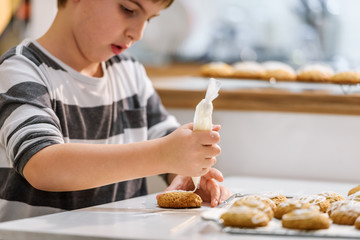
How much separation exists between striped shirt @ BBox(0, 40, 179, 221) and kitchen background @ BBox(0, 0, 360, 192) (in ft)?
0.95

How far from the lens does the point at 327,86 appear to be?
1.82 meters

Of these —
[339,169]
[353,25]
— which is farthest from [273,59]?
[339,169]

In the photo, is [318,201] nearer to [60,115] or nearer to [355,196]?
[355,196]

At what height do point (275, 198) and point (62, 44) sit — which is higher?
point (62, 44)

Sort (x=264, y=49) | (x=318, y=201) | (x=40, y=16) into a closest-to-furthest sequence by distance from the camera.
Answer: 1. (x=318, y=201)
2. (x=40, y=16)
3. (x=264, y=49)

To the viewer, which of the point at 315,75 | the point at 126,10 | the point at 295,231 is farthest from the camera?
the point at 315,75

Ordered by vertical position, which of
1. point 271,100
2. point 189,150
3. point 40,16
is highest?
point 40,16

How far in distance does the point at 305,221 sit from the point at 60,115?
65 cm

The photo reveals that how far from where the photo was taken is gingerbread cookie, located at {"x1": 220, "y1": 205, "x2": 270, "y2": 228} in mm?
861

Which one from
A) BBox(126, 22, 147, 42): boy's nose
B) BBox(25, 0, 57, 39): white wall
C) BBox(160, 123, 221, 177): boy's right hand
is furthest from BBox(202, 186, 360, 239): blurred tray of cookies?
BBox(25, 0, 57, 39): white wall

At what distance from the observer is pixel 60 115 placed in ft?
4.28

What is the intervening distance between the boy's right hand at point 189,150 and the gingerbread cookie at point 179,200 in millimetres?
58

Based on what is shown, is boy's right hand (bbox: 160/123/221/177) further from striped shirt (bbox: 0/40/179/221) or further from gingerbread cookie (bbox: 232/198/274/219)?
striped shirt (bbox: 0/40/179/221)

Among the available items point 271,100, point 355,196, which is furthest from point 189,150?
point 271,100
